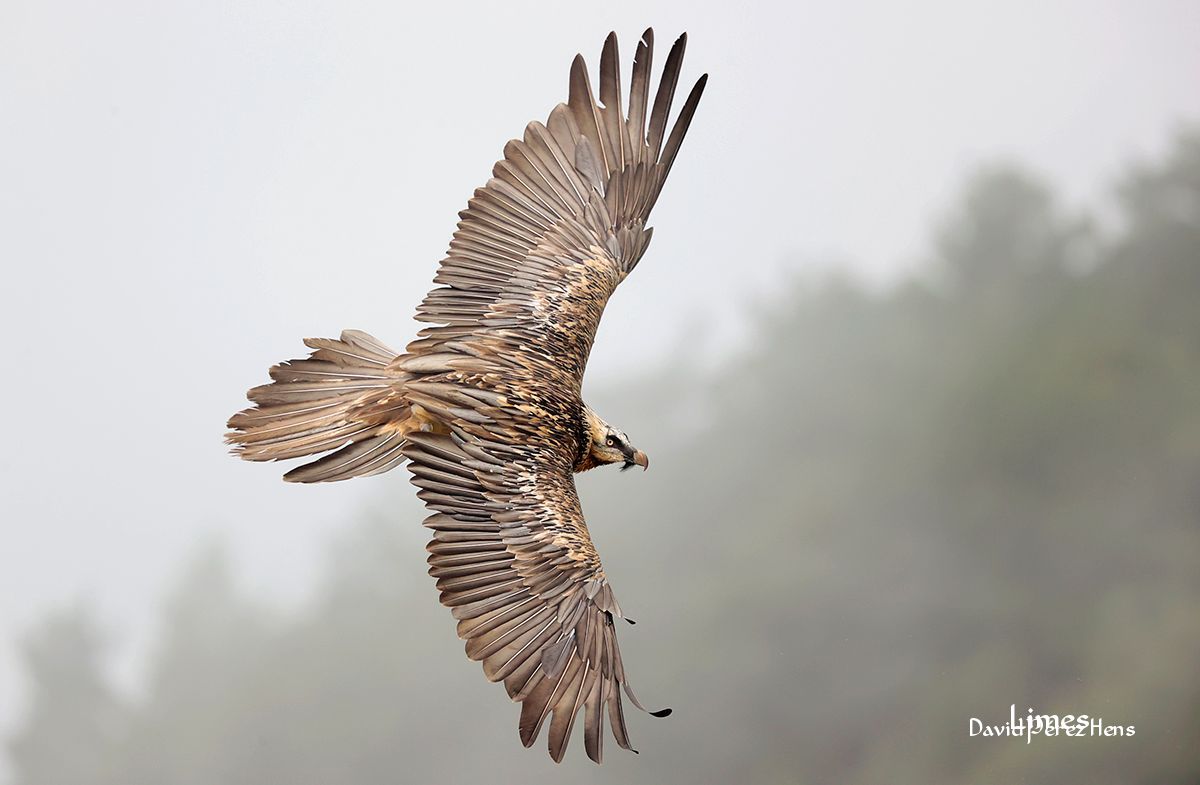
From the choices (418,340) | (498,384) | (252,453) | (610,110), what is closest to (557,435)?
(498,384)

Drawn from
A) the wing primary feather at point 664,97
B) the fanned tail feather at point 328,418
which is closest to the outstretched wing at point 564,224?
the wing primary feather at point 664,97

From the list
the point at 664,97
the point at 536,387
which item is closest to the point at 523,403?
the point at 536,387

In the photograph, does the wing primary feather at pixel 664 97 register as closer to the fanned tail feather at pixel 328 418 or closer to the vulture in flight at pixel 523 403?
the vulture in flight at pixel 523 403

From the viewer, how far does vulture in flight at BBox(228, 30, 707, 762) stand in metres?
3.06

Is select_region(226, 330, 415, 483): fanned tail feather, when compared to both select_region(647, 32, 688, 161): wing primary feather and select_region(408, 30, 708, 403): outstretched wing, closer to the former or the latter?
select_region(408, 30, 708, 403): outstretched wing

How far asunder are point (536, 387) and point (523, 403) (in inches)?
4.0

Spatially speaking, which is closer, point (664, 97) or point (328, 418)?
point (328, 418)

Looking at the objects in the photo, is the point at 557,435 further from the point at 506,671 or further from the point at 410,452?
the point at 506,671

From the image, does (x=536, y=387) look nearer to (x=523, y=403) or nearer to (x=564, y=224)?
(x=523, y=403)

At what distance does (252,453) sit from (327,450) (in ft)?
0.65

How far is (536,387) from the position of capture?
11.4ft

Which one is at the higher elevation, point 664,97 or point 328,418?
point 664,97

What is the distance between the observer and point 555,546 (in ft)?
10.4

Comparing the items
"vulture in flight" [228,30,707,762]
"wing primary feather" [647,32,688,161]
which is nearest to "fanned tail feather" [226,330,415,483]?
"vulture in flight" [228,30,707,762]
